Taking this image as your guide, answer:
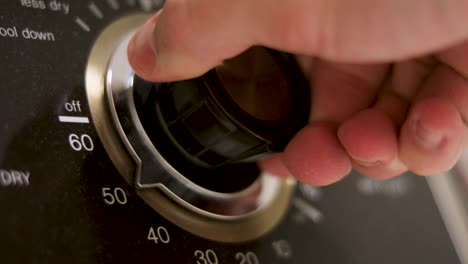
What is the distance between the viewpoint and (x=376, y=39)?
34 centimetres

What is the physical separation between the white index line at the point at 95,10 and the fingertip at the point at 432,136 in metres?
0.21

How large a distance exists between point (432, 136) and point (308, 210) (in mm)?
114

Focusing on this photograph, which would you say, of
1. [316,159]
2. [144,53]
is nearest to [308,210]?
[316,159]

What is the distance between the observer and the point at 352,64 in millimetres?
484

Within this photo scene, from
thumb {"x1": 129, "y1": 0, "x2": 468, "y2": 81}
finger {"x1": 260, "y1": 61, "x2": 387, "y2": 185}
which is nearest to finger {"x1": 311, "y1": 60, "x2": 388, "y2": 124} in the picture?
finger {"x1": 260, "y1": 61, "x2": 387, "y2": 185}

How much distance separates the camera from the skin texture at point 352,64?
0.32 meters

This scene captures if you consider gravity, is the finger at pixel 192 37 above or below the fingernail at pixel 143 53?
above

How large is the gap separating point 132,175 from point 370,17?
172 millimetres

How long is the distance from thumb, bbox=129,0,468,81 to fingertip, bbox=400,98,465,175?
0.07 meters

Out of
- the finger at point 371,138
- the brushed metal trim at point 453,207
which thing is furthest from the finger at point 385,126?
the brushed metal trim at point 453,207

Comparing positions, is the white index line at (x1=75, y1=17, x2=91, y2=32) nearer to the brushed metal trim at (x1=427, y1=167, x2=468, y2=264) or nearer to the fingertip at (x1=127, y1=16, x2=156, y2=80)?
the fingertip at (x1=127, y1=16, x2=156, y2=80)

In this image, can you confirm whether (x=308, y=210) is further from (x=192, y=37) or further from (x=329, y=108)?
(x=192, y=37)

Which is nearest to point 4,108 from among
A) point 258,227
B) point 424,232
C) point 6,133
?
point 6,133

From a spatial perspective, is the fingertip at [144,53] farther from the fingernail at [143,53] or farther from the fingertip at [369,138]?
the fingertip at [369,138]
